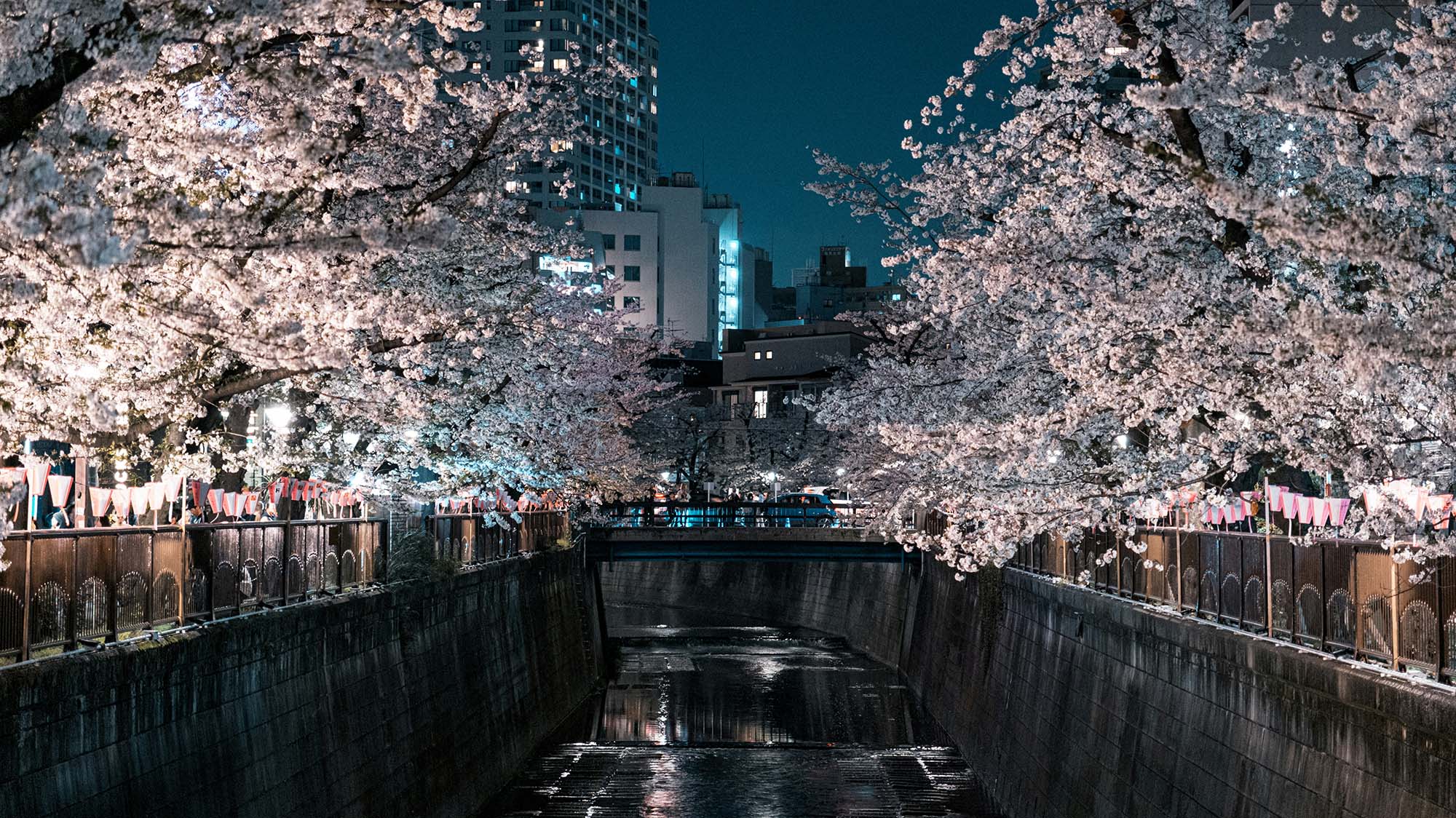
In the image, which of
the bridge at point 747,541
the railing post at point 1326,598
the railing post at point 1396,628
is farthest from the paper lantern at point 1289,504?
the bridge at point 747,541

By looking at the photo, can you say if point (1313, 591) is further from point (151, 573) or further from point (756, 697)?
point (756, 697)

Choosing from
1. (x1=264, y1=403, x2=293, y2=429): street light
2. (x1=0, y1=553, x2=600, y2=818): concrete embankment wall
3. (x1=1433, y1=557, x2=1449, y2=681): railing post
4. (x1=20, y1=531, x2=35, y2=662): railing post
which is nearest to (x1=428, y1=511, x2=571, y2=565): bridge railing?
(x1=0, y1=553, x2=600, y2=818): concrete embankment wall

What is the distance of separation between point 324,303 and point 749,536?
41942 millimetres

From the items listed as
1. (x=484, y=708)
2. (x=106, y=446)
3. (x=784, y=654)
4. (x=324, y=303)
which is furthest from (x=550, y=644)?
(x=324, y=303)

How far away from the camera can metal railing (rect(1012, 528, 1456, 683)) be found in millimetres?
12898

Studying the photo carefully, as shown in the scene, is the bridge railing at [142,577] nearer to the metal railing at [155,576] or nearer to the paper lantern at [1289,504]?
the metal railing at [155,576]

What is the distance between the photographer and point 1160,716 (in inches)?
778

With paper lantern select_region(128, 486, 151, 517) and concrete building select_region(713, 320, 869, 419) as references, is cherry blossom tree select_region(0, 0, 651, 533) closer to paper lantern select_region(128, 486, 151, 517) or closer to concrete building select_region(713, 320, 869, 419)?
paper lantern select_region(128, 486, 151, 517)

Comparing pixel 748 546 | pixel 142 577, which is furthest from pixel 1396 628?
pixel 748 546

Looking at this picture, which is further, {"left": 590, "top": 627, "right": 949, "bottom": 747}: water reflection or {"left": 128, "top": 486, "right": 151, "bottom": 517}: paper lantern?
{"left": 590, "top": 627, "right": 949, "bottom": 747}: water reflection

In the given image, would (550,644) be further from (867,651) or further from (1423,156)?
(1423,156)

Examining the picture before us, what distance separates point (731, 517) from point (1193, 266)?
41945 mm

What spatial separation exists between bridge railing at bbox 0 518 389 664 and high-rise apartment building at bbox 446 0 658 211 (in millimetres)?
129323

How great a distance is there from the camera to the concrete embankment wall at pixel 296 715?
42.1ft
